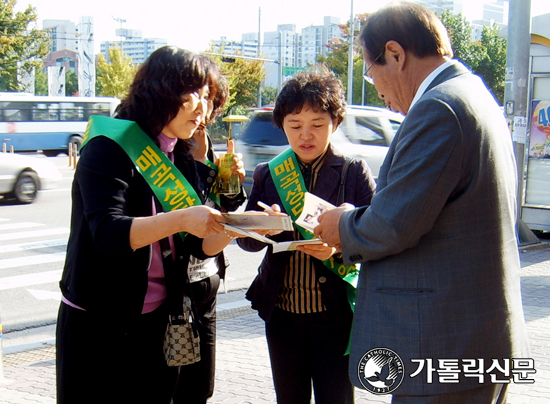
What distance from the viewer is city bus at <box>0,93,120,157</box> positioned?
26.6 m

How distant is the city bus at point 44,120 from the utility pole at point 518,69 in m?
21.6

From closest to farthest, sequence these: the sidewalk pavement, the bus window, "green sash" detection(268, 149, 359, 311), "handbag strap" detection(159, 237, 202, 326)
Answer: "handbag strap" detection(159, 237, 202, 326)
"green sash" detection(268, 149, 359, 311)
the sidewalk pavement
the bus window

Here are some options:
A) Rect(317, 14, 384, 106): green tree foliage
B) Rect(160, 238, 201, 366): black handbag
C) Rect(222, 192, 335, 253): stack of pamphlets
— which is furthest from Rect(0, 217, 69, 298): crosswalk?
Rect(317, 14, 384, 106): green tree foliage

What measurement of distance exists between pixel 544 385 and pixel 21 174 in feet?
37.5

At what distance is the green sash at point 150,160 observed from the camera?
7.61ft

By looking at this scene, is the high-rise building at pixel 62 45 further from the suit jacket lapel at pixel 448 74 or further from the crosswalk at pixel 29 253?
the suit jacket lapel at pixel 448 74

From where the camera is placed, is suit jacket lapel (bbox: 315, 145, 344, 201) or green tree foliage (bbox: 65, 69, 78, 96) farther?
green tree foliage (bbox: 65, 69, 78, 96)

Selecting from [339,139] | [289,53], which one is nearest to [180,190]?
[339,139]

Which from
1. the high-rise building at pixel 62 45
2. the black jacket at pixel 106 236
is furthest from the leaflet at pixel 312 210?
the high-rise building at pixel 62 45

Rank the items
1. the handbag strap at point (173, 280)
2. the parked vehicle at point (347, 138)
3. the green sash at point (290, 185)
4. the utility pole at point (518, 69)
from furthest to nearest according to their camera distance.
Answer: the parked vehicle at point (347, 138) < the utility pole at point (518, 69) < the green sash at point (290, 185) < the handbag strap at point (173, 280)

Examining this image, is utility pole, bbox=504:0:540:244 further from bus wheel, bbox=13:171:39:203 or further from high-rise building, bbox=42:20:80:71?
high-rise building, bbox=42:20:80:71

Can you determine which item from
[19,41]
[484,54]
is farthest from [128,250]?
[484,54]

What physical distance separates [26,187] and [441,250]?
12739 mm

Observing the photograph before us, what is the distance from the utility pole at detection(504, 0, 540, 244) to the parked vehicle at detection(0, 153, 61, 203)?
9.31m
